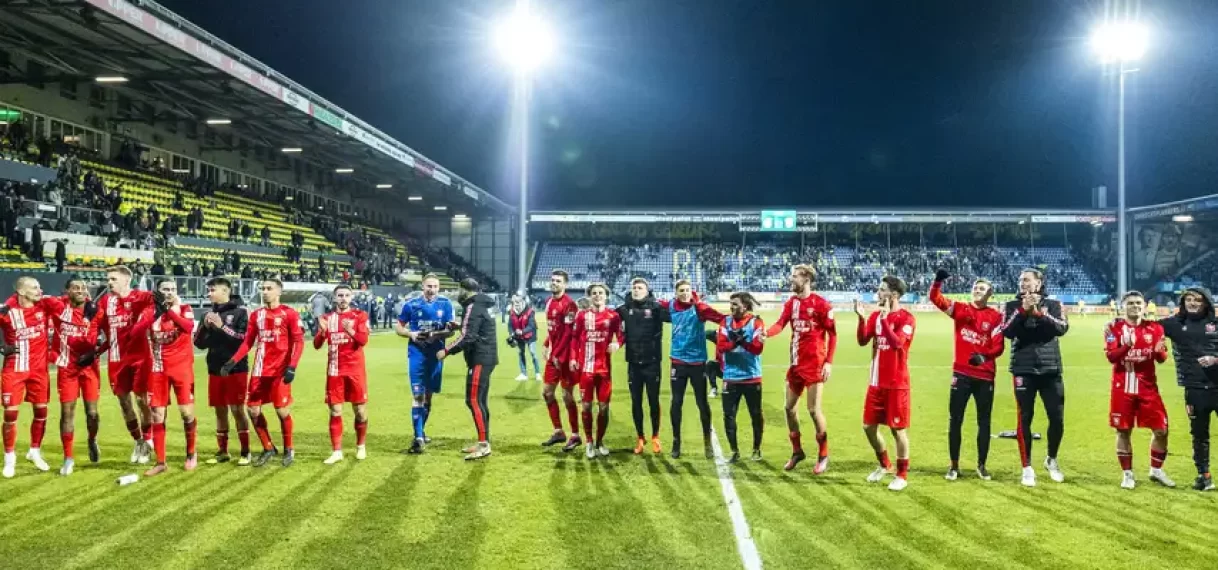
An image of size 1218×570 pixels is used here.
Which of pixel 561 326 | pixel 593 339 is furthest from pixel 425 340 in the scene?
pixel 593 339

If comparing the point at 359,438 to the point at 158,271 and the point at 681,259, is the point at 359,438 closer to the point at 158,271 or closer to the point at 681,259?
the point at 158,271

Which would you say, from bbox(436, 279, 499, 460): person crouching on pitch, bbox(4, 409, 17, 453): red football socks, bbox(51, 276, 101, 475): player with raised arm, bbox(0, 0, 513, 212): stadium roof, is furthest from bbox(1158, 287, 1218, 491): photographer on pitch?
bbox(0, 0, 513, 212): stadium roof

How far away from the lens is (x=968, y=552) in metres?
5.22

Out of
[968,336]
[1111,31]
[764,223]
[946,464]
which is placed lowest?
[946,464]

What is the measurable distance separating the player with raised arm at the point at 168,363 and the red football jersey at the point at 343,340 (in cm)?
126

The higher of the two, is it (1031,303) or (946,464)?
(1031,303)

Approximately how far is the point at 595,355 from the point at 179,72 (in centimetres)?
1982

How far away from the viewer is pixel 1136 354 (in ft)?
23.3

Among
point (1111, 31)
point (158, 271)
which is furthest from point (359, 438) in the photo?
point (1111, 31)

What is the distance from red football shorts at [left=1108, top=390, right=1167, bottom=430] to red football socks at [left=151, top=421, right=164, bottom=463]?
368 inches

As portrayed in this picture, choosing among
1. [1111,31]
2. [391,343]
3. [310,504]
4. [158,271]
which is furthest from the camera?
[1111,31]

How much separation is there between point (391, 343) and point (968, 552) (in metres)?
23.5

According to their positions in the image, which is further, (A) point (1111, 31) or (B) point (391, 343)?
(A) point (1111, 31)

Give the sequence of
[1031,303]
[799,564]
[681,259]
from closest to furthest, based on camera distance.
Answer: [799,564]
[1031,303]
[681,259]
